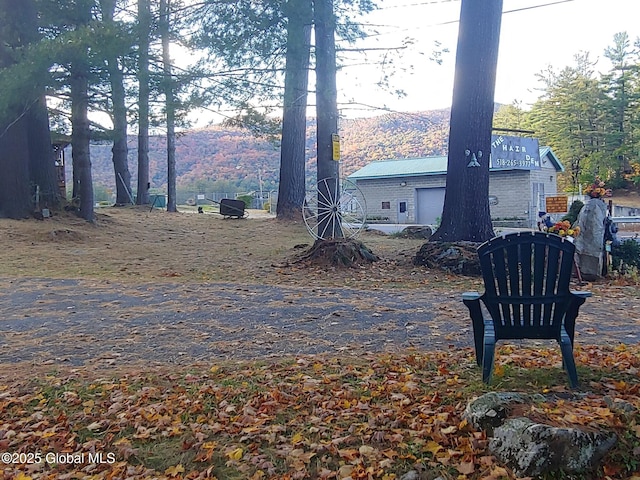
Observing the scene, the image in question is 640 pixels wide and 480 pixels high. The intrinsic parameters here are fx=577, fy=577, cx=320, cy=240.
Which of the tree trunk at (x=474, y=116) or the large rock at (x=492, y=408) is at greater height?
the tree trunk at (x=474, y=116)

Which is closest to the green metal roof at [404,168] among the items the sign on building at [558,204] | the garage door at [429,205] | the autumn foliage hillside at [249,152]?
the garage door at [429,205]

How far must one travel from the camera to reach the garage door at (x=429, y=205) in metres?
27.4

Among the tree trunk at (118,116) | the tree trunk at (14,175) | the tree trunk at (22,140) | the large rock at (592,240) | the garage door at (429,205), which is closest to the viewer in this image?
the large rock at (592,240)

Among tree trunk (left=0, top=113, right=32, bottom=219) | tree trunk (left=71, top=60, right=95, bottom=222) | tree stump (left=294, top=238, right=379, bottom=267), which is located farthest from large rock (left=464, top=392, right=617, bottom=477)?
tree trunk (left=0, top=113, right=32, bottom=219)

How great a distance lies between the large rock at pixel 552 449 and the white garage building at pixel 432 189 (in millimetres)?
21757

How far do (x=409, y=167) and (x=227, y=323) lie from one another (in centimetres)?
2386

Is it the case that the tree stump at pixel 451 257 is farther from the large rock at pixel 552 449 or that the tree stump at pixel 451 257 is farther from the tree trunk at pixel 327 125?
the large rock at pixel 552 449

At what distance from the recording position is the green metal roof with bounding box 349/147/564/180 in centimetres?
2672

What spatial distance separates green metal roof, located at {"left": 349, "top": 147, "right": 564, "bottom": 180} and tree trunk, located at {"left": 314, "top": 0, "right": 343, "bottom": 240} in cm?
1644

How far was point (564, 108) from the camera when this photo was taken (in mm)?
36281

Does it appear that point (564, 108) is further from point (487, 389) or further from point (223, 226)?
point (487, 389)

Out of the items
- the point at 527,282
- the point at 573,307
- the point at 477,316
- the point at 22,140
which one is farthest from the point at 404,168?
the point at 527,282

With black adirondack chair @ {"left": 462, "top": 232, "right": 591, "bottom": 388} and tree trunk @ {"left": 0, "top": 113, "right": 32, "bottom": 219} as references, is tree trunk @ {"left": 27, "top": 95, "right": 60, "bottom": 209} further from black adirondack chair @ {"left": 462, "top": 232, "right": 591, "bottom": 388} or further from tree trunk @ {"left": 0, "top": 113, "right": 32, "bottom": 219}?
black adirondack chair @ {"left": 462, "top": 232, "right": 591, "bottom": 388}

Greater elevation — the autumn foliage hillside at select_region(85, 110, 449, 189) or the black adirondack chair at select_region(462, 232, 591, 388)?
the autumn foliage hillside at select_region(85, 110, 449, 189)
